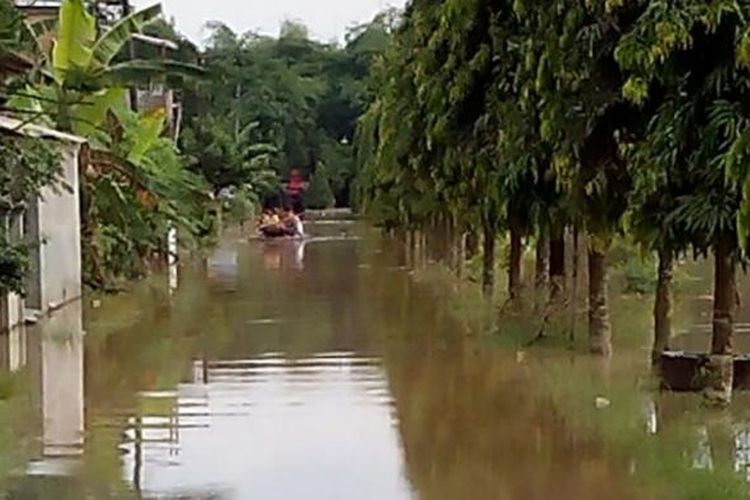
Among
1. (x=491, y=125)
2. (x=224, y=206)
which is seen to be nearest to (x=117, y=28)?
(x=491, y=125)

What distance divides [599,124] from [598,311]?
213 inches

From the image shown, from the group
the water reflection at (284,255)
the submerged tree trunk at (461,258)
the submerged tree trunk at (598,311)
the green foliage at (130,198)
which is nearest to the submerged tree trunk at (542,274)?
the submerged tree trunk at (598,311)

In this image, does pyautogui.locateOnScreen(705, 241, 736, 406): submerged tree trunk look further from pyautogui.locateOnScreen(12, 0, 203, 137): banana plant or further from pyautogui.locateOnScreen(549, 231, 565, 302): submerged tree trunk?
pyautogui.locateOnScreen(12, 0, 203, 137): banana plant

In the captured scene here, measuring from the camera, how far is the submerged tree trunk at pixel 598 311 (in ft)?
55.6

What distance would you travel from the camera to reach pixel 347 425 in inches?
522

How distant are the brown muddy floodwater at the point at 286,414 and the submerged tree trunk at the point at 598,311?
413 millimetres

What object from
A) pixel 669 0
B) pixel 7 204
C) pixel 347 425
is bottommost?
pixel 347 425

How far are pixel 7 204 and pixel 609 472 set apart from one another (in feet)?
38.9

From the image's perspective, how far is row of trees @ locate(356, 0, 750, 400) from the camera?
10195 mm

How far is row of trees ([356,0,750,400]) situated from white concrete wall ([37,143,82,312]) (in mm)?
6997

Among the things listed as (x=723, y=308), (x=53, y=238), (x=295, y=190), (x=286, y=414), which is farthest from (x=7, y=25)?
(x=295, y=190)

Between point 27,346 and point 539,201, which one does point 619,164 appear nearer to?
point 539,201

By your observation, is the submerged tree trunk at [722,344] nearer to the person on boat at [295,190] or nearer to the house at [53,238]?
the house at [53,238]

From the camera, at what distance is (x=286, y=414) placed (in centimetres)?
1392
